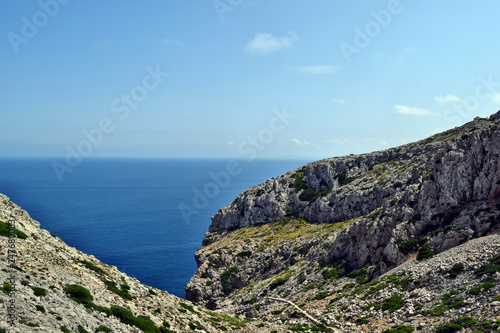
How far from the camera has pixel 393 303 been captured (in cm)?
4181

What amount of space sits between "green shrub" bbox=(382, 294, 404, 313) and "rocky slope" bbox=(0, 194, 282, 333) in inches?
684

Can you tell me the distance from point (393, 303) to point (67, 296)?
34756mm

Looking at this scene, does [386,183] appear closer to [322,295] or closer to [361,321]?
[322,295]

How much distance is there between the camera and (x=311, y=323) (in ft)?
146

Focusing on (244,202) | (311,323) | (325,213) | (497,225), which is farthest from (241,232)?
(497,225)

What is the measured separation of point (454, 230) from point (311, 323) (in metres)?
24.4

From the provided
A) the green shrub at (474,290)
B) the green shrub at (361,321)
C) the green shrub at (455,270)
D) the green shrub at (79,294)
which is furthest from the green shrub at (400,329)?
the green shrub at (79,294)

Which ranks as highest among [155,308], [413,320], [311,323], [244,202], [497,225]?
[244,202]

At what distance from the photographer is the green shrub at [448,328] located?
1236 inches

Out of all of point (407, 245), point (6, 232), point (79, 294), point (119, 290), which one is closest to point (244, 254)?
point (407, 245)

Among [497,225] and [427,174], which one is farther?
[427,174]

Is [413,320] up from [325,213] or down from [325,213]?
down

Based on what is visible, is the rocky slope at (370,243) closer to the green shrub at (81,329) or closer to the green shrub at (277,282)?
the green shrub at (277,282)

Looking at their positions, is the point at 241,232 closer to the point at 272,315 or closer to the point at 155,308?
the point at 272,315
